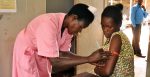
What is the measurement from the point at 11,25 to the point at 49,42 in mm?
1034

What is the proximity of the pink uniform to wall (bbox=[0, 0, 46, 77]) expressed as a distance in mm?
779

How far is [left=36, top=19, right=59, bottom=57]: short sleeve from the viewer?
4.95 feet

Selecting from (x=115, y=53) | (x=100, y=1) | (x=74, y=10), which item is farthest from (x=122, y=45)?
(x=100, y=1)

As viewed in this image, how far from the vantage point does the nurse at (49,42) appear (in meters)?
1.52

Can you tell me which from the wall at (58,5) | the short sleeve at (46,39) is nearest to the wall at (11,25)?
the wall at (58,5)

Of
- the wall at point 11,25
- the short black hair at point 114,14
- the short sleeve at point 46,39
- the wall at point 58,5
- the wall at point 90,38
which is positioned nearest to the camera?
the short sleeve at point 46,39

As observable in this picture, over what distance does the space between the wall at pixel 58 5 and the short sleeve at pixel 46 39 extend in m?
1.64

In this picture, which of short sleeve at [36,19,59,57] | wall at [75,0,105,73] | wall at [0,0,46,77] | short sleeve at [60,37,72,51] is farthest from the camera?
wall at [75,0,105,73]

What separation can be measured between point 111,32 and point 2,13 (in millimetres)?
1176

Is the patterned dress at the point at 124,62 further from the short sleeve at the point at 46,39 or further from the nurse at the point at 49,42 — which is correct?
the short sleeve at the point at 46,39

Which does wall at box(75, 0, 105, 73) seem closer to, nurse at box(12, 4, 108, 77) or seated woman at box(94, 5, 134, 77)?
nurse at box(12, 4, 108, 77)

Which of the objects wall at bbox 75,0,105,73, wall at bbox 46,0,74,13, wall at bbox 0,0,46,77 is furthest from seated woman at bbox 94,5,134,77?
wall at bbox 75,0,105,73

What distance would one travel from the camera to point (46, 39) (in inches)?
59.1

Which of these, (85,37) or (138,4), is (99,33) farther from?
(138,4)
